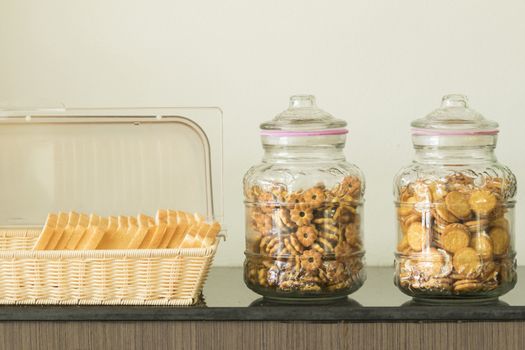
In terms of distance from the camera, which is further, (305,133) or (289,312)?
(305,133)

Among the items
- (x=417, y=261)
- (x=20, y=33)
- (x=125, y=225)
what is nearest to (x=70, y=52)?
(x=20, y=33)

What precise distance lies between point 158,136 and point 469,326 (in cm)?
77

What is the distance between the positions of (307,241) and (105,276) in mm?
349

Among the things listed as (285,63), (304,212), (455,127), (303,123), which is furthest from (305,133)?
(285,63)

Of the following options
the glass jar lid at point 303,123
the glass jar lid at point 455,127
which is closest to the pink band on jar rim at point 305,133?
the glass jar lid at point 303,123

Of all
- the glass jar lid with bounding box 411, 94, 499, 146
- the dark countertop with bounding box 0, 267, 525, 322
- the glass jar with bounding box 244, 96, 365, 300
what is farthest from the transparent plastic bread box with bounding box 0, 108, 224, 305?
the glass jar lid with bounding box 411, 94, 499, 146

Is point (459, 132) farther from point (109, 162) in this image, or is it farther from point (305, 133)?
point (109, 162)

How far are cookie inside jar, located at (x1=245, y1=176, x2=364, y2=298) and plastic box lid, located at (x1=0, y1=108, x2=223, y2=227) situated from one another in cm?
31

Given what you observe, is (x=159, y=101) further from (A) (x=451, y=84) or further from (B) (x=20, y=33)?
(A) (x=451, y=84)

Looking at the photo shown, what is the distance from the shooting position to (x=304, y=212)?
152cm

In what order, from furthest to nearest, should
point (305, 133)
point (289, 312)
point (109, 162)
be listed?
point (109, 162) < point (305, 133) < point (289, 312)

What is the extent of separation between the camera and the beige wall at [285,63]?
6.26ft

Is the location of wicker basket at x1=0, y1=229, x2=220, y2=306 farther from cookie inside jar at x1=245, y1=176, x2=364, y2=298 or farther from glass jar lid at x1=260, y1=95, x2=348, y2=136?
glass jar lid at x1=260, y1=95, x2=348, y2=136

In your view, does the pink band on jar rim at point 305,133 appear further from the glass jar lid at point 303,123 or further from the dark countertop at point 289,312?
the dark countertop at point 289,312
